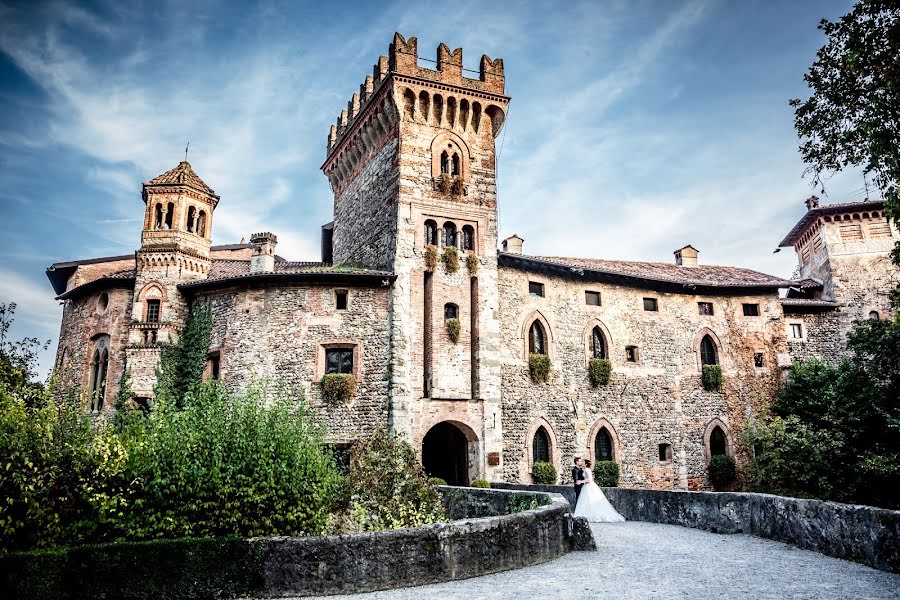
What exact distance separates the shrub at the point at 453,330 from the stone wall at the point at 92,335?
38.0 feet

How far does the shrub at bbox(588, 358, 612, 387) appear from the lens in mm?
26406

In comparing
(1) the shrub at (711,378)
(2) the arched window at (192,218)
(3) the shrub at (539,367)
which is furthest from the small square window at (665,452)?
(2) the arched window at (192,218)

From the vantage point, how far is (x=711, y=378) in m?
28.3

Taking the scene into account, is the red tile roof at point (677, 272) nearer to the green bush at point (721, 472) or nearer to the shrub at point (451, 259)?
the shrub at point (451, 259)

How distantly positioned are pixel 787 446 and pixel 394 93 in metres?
19.5

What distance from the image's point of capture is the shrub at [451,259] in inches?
932

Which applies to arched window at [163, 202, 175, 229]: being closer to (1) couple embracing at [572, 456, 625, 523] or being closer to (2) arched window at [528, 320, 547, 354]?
(2) arched window at [528, 320, 547, 354]

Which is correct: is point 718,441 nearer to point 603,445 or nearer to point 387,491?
point 603,445

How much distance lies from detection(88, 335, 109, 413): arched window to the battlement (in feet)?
44.8

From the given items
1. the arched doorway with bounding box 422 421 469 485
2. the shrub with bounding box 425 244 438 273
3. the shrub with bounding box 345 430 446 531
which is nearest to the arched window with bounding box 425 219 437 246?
the shrub with bounding box 425 244 438 273

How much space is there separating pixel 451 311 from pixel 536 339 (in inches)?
173

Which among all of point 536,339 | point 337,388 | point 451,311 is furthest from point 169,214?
point 536,339

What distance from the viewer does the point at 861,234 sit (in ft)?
101

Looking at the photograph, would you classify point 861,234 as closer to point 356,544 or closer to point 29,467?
point 356,544
